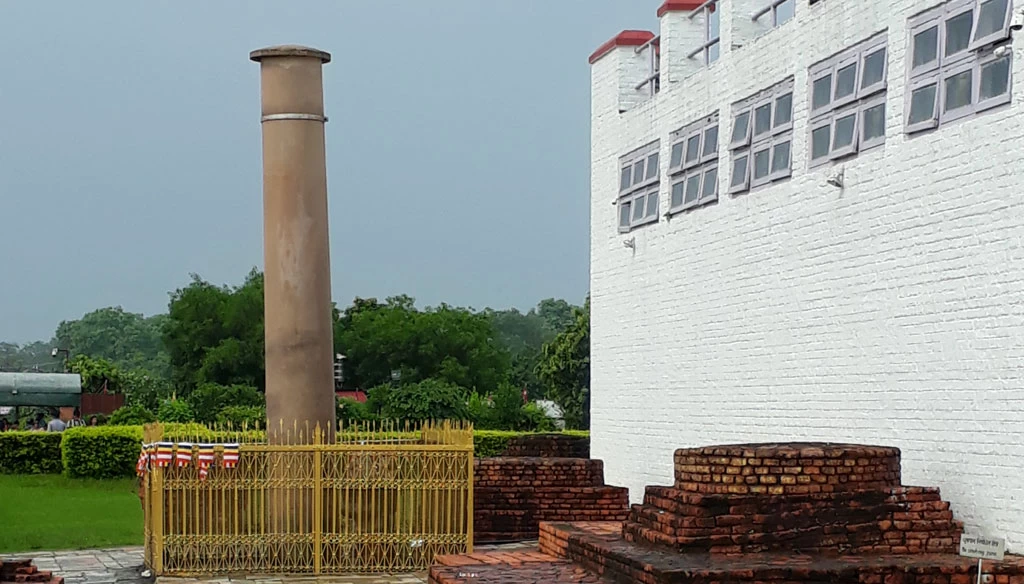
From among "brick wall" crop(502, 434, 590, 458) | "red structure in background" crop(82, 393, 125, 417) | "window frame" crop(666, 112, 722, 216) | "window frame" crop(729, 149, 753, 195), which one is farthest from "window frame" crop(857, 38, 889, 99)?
"red structure in background" crop(82, 393, 125, 417)

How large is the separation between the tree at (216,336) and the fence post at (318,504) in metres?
39.8

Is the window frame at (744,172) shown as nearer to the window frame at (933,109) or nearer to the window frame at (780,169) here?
the window frame at (780,169)

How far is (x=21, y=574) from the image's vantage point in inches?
532

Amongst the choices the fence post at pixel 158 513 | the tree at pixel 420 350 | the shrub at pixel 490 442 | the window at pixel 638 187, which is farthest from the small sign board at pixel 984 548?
the tree at pixel 420 350

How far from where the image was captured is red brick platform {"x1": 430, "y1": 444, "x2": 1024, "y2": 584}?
10.9m

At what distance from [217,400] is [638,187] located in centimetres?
2440

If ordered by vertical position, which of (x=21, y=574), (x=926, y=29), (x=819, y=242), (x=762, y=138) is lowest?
(x=21, y=574)

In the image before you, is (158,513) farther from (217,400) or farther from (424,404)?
(217,400)

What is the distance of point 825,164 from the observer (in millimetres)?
13844

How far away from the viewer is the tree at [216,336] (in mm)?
56812

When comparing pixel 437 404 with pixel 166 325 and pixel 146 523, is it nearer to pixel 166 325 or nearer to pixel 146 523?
pixel 146 523

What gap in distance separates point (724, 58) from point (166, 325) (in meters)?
49.1

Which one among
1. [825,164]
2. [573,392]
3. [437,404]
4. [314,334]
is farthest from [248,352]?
[825,164]

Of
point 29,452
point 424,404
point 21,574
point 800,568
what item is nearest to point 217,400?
point 424,404
